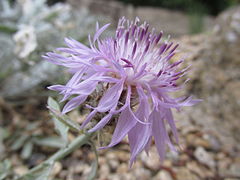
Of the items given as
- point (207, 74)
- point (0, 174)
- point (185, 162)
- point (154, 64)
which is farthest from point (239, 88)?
point (0, 174)

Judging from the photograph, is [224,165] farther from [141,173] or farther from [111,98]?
[111,98]

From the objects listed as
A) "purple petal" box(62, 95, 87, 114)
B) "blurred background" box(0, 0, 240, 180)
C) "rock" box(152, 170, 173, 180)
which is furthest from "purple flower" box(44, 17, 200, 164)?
"rock" box(152, 170, 173, 180)

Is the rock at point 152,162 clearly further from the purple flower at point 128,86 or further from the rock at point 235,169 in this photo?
the purple flower at point 128,86

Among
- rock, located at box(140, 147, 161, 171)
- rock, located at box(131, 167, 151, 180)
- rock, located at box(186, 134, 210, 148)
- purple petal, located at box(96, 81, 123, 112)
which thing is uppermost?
purple petal, located at box(96, 81, 123, 112)

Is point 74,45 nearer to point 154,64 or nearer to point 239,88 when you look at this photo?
point 154,64

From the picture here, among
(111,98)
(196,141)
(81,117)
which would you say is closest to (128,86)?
(111,98)

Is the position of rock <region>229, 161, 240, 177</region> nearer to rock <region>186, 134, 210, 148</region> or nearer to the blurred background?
the blurred background

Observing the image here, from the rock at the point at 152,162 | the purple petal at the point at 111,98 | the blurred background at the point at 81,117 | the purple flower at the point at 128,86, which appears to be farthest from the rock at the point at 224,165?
the purple petal at the point at 111,98
